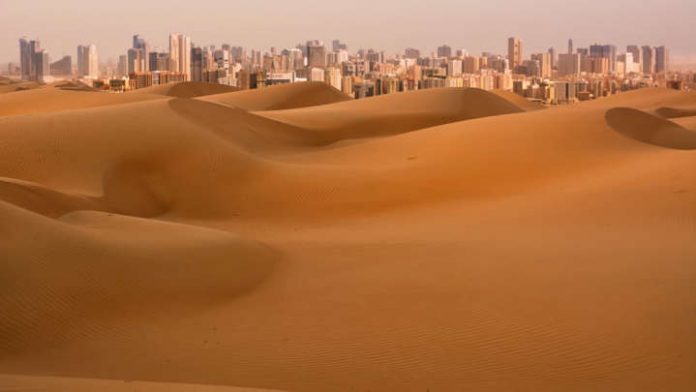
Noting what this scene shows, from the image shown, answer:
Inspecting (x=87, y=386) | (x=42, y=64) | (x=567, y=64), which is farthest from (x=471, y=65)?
(x=87, y=386)

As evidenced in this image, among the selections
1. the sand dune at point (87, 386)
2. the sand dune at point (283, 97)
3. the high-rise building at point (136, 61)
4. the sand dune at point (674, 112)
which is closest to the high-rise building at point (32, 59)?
the high-rise building at point (136, 61)

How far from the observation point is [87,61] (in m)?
143

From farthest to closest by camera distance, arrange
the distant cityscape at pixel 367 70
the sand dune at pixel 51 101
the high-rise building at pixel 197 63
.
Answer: the high-rise building at pixel 197 63, the distant cityscape at pixel 367 70, the sand dune at pixel 51 101

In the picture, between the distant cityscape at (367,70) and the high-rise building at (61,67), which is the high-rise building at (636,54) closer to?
the distant cityscape at (367,70)

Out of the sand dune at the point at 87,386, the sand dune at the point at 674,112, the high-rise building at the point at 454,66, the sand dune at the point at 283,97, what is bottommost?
the sand dune at the point at 674,112

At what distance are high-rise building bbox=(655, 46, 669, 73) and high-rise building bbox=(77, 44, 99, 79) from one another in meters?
101

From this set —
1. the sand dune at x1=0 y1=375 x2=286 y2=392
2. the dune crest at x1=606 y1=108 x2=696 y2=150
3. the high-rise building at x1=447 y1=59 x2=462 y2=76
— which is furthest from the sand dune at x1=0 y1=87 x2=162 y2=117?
the high-rise building at x1=447 y1=59 x2=462 y2=76

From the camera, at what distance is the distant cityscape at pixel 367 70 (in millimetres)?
78062

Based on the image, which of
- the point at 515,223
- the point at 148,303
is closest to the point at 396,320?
the point at 148,303

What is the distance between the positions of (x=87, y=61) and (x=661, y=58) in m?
104

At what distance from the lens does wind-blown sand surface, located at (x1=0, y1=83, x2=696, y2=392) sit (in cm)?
639

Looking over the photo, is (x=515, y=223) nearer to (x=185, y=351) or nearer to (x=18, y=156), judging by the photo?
(x=185, y=351)

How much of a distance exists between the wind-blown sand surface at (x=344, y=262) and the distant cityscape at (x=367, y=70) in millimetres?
50842

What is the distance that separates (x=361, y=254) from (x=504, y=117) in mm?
11241
